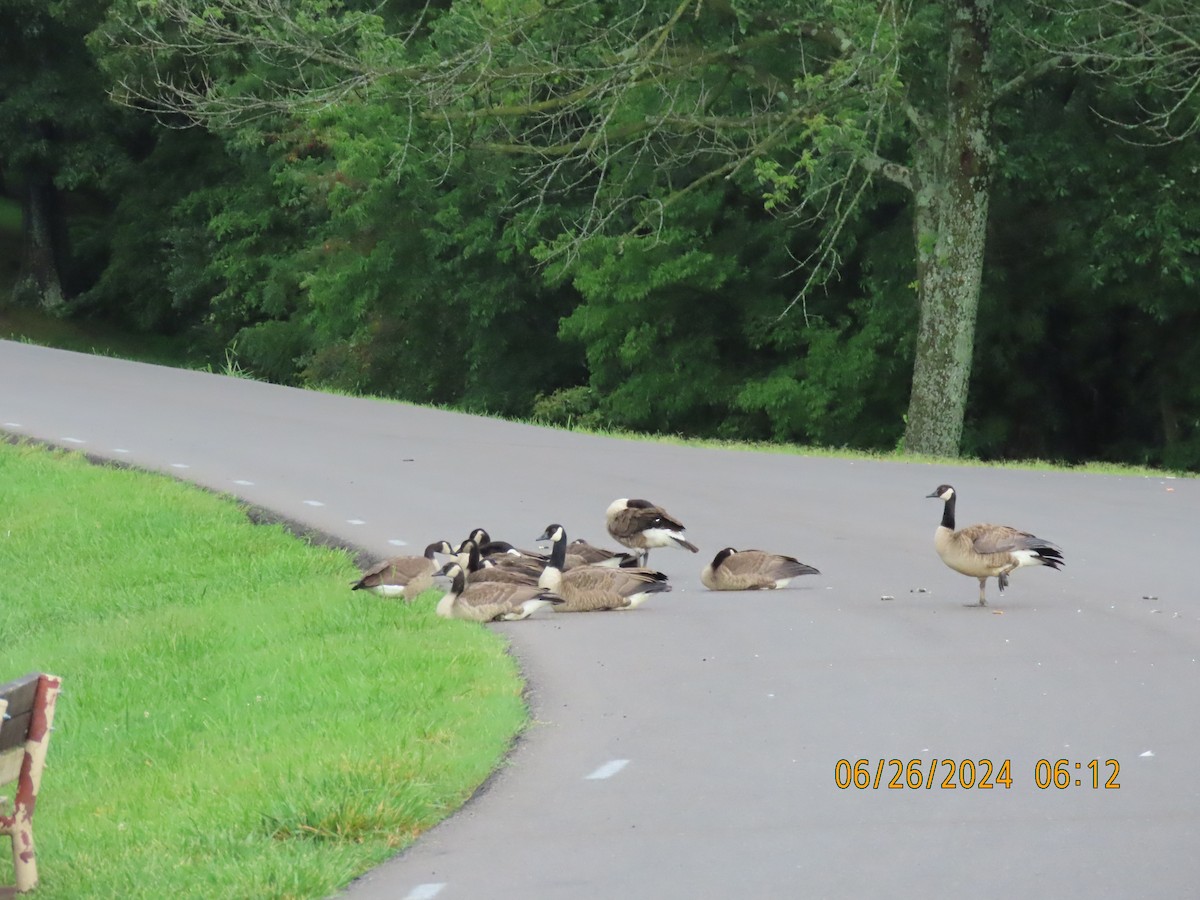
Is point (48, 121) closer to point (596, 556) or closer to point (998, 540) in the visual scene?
point (596, 556)

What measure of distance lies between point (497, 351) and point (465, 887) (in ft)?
113

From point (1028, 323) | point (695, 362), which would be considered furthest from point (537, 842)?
point (695, 362)

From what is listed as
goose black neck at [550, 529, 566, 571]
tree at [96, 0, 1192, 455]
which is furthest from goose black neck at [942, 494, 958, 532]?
tree at [96, 0, 1192, 455]

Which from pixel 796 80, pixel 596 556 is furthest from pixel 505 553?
pixel 796 80

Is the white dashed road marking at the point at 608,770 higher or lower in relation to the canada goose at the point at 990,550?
lower

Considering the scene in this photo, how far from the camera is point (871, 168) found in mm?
26188

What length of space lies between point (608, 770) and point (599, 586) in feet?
12.4

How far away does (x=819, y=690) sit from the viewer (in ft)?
29.9

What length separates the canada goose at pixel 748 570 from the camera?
39.5ft

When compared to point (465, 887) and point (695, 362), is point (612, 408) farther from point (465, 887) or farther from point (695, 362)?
point (465, 887)

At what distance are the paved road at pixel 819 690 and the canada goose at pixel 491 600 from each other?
0.14 metres

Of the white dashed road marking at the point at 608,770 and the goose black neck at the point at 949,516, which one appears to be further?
the goose black neck at the point at 949,516

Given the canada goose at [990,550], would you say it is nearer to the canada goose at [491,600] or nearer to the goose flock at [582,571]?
the goose flock at [582,571]

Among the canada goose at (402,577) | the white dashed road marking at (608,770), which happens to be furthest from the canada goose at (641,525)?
the white dashed road marking at (608,770)
